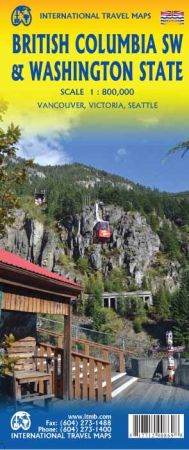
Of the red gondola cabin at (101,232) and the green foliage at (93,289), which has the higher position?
the red gondola cabin at (101,232)

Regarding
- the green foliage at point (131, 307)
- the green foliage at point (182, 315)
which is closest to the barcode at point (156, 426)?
the green foliage at point (182, 315)

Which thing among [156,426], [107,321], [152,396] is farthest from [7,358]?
[107,321]

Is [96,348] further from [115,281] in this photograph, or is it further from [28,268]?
[115,281]

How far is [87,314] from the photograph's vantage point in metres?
76.0

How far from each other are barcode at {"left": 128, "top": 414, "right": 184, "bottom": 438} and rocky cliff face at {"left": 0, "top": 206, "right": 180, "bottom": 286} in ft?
296

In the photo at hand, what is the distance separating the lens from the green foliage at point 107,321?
6369cm

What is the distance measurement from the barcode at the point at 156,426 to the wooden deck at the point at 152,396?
0.43 metres

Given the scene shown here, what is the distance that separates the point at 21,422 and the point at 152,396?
120 inches

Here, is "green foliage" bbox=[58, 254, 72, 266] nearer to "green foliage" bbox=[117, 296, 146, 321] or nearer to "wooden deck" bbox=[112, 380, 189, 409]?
"green foliage" bbox=[117, 296, 146, 321]

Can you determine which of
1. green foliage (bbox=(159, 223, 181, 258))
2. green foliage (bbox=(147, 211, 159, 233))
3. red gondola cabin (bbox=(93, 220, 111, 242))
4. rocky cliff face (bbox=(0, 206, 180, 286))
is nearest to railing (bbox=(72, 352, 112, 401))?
red gondola cabin (bbox=(93, 220, 111, 242))

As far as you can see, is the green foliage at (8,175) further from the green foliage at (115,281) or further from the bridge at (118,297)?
the green foliage at (115,281)

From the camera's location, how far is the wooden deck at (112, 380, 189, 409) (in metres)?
5.93

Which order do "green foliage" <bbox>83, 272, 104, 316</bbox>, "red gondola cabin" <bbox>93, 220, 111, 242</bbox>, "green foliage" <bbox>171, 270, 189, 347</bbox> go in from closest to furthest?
"red gondola cabin" <bbox>93, 220, 111, 242</bbox> < "green foliage" <bbox>171, 270, 189, 347</bbox> < "green foliage" <bbox>83, 272, 104, 316</bbox>

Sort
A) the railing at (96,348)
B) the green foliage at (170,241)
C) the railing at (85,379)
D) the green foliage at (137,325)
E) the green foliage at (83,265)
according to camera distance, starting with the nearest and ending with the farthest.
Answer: the railing at (85,379), the railing at (96,348), the green foliage at (137,325), the green foliage at (83,265), the green foliage at (170,241)
